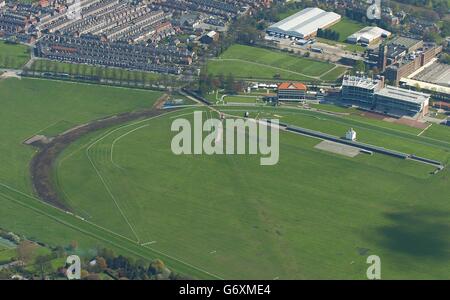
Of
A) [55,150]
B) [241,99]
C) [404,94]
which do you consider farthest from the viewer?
[241,99]

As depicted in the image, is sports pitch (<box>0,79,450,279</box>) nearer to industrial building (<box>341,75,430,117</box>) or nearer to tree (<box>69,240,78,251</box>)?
tree (<box>69,240,78,251</box>)

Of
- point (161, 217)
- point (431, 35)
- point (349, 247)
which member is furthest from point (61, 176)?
point (431, 35)
